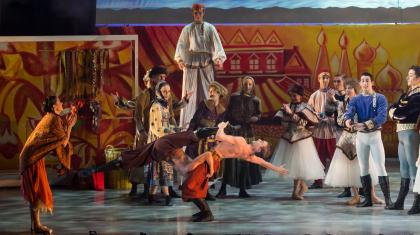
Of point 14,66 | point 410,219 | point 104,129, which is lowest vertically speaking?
point 410,219

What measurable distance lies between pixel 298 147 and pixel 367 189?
3.58 ft

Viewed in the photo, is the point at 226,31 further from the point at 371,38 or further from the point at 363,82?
the point at 363,82

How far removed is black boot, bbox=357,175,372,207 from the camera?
9.70 meters

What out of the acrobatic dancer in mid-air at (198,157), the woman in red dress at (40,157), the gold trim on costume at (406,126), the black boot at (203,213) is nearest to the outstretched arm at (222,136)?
the acrobatic dancer in mid-air at (198,157)

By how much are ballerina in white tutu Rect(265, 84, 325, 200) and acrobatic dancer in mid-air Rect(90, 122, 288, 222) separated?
57.7 inches

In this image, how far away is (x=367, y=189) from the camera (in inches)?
384

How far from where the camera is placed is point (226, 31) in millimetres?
13633

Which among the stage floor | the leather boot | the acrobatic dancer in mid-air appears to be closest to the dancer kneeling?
the acrobatic dancer in mid-air

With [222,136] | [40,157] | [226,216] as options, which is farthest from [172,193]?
[40,157]

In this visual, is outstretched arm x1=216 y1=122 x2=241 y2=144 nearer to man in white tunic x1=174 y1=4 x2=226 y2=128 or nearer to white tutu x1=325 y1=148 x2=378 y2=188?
white tutu x1=325 y1=148 x2=378 y2=188

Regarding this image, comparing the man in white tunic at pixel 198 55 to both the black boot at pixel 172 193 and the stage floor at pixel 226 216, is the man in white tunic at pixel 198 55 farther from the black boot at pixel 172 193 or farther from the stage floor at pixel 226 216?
the stage floor at pixel 226 216

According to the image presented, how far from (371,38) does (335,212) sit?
5.03 metres

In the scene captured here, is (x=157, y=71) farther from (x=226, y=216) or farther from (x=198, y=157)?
(x=226, y=216)

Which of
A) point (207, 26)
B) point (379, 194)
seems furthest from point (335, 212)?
point (207, 26)
